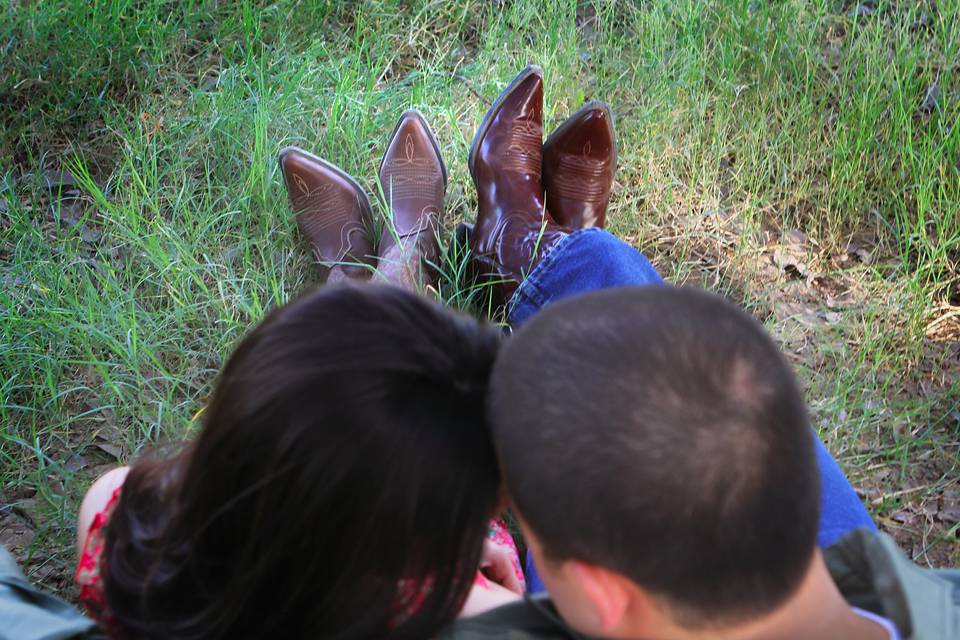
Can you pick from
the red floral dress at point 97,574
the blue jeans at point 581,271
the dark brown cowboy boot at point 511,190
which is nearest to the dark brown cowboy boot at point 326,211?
the dark brown cowboy boot at point 511,190

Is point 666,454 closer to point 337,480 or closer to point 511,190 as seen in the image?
point 337,480

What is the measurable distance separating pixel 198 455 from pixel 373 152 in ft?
5.56

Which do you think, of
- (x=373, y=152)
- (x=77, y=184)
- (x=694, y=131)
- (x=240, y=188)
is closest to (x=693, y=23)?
(x=694, y=131)

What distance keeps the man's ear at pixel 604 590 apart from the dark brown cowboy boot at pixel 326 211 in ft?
5.12

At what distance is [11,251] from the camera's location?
248cm

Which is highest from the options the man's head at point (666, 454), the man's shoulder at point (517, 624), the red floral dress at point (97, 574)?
the man's head at point (666, 454)

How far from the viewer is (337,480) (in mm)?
1156

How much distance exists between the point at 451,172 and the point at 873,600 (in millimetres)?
1915

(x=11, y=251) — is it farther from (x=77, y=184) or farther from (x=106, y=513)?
(x=106, y=513)

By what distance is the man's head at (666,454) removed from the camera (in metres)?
0.96

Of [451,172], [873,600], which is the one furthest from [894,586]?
[451,172]

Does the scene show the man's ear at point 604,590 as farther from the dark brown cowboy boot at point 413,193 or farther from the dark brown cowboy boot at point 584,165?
the dark brown cowboy boot at point 584,165

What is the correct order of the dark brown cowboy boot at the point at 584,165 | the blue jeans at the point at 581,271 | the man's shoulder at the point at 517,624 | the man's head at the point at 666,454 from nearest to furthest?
the man's head at the point at 666,454 < the man's shoulder at the point at 517,624 < the blue jeans at the point at 581,271 < the dark brown cowboy boot at the point at 584,165

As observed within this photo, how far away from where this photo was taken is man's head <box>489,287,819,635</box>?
96 cm
